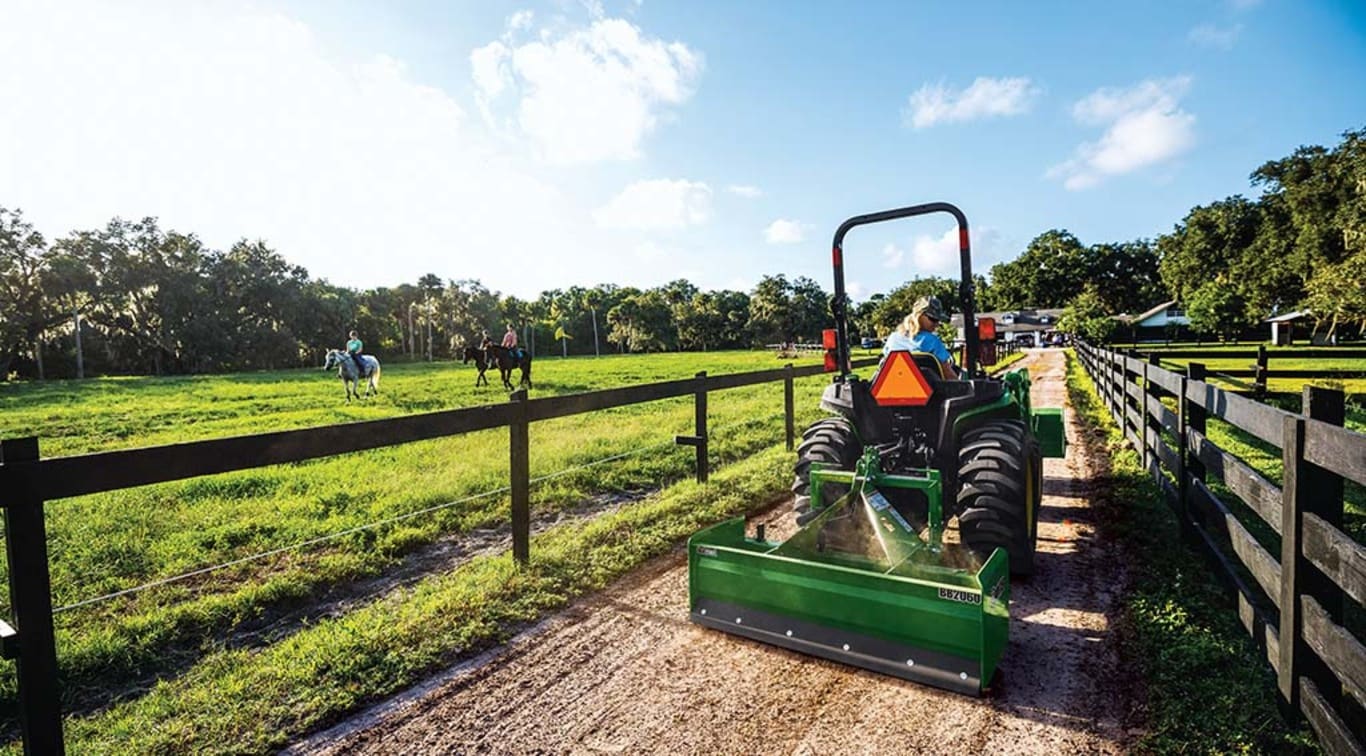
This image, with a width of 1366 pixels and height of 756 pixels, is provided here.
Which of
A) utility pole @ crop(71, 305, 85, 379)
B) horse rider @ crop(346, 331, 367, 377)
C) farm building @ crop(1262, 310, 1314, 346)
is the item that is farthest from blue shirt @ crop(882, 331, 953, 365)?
farm building @ crop(1262, 310, 1314, 346)

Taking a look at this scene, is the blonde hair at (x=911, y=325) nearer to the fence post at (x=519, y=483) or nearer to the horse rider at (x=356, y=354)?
the fence post at (x=519, y=483)

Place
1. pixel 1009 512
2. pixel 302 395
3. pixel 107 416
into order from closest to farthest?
pixel 1009 512 < pixel 107 416 < pixel 302 395

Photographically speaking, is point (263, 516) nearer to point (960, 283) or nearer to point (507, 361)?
point (960, 283)

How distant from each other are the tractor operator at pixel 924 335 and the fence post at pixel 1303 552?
1.90 m

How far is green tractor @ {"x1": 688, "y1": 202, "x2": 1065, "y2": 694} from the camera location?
9.83 feet

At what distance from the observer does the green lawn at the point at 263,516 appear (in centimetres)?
380

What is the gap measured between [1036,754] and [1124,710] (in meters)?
0.56

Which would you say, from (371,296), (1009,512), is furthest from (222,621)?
(371,296)

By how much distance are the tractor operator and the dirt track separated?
155 cm

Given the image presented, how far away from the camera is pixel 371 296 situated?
6975 cm

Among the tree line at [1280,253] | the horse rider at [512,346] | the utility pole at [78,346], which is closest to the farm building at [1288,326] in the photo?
the tree line at [1280,253]

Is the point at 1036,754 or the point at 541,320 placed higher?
the point at 541,320

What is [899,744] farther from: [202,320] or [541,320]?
[541,320]

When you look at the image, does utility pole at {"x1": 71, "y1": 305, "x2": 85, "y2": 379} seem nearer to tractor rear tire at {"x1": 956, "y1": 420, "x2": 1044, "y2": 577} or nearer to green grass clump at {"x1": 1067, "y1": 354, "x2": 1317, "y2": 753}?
tractor rear tire at {"x1": 956, "y1": 420, "x2": 1044, "y2": 577}
